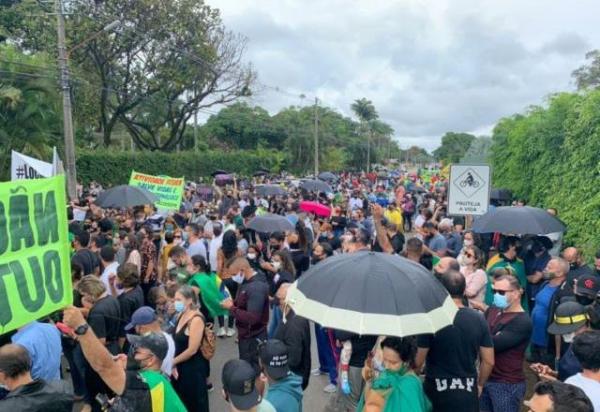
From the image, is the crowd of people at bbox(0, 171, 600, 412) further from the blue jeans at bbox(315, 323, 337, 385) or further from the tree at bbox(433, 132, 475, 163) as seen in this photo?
the tree at bbox(433, 132, 475, 163)

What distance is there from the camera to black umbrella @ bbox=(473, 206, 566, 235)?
23.3 feet

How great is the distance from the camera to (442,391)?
3928 mm

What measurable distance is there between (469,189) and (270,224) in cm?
335

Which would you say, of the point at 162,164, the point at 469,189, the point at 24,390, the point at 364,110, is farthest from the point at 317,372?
the point at 364,110

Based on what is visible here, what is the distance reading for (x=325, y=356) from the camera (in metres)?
7.05

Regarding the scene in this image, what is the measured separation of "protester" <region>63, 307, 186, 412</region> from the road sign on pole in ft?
20.7

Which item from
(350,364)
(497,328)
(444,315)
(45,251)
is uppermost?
(45,251)

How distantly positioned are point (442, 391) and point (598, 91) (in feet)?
24.8

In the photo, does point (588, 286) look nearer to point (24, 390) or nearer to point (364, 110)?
point (24, 390)

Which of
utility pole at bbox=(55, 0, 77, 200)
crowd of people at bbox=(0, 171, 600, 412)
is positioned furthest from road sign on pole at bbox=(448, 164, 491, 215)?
utility pole at bbox=(55, 0, 77, 200)

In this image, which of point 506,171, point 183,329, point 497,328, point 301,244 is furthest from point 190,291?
point 506,171

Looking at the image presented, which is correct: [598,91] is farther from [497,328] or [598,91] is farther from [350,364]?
[350,364]

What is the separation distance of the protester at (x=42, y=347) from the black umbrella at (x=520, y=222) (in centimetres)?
541

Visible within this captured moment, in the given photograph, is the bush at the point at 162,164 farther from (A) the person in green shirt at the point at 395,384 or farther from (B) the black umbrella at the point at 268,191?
(A) the person in green shirt at the point at 395,384
